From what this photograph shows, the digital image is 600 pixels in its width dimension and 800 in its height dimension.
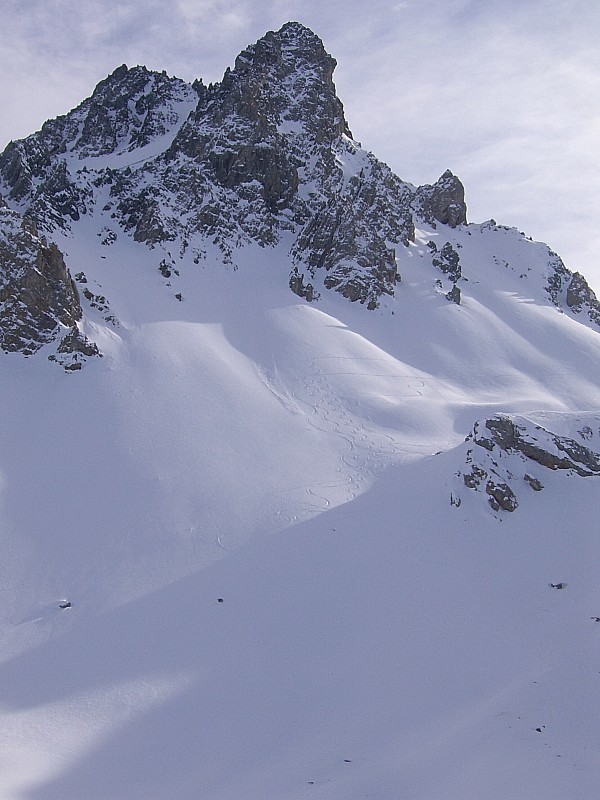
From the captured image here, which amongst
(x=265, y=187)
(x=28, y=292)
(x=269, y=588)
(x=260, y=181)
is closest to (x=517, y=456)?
(x=269, y=588)

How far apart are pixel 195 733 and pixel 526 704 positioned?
6850 mm

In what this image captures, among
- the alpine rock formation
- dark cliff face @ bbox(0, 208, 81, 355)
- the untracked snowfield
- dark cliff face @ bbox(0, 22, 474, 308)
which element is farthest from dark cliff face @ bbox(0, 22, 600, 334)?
the untracked snowfield

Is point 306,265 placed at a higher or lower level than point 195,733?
higher

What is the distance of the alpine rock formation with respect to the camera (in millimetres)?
10828

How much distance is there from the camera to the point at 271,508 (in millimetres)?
19703

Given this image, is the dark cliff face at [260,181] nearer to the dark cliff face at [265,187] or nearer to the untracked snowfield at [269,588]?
the dark cliff face at [265,187]

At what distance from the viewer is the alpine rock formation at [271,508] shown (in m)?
10.8

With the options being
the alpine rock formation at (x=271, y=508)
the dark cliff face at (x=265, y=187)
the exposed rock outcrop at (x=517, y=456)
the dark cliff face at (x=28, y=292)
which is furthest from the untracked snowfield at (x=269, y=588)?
the dark cliff face at (x=265, y=187)

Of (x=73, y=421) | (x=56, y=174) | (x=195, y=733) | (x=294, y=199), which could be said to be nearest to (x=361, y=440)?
(x=73, y=421)

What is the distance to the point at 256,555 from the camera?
17.3 metres

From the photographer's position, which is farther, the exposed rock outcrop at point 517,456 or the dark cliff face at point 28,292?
the dark cliff face at point 28,292

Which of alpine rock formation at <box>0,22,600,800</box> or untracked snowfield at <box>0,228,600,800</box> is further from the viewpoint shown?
alpine rock formation at <box>0,22,600,800</box>

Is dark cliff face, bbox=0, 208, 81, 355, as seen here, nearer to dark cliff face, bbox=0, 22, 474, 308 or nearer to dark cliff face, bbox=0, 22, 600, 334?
dark cliff face, bbox=0, 22, 600, 334

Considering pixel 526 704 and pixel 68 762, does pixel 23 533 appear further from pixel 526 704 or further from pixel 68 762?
pixel 526 704
